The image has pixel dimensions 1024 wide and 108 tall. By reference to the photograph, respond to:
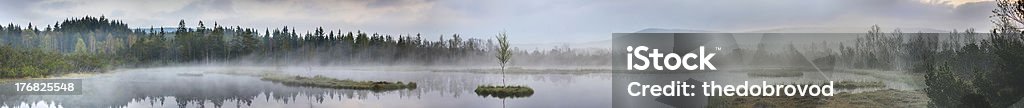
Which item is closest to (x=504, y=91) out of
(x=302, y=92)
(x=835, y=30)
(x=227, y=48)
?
(x=302, y=92)

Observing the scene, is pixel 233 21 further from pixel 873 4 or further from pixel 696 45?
pixel 873 4

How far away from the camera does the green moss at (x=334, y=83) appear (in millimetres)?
9383

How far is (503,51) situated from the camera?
9414 millimetres

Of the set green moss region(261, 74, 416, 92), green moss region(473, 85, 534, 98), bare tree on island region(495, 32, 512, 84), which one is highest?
bare tree on island region(495, 32, 512, 84)

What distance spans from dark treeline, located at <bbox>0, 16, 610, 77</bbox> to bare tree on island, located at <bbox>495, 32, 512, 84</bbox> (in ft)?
0.34

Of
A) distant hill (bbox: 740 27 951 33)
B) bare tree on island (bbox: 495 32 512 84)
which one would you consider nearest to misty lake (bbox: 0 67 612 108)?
bare tree on island (bbox: 495 32 512 84)

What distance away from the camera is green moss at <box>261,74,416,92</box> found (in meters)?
9.38

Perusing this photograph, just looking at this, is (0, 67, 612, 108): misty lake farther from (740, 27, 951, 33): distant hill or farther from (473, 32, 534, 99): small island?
(740, 27, 951, 33): distant hill

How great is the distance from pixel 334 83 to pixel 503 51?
2011 millimetres

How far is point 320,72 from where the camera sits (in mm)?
9867

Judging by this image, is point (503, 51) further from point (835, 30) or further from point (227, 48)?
point (835, 30)

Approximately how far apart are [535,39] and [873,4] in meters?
3.70

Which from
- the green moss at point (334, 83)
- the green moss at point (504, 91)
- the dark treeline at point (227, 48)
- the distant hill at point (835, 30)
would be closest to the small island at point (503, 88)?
the green moss at point (504, 91)

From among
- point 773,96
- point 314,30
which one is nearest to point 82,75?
point 314,30
